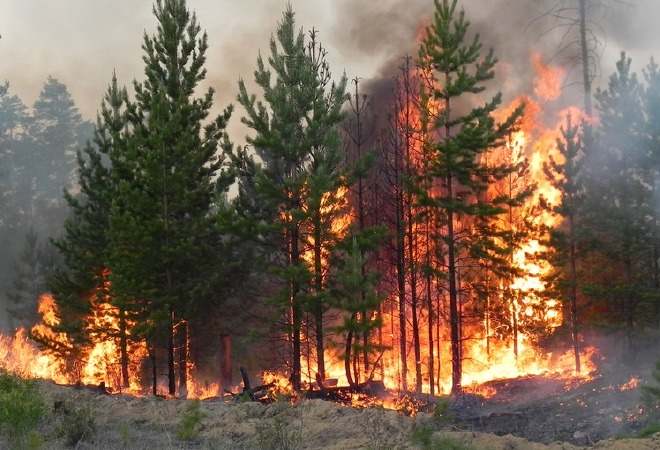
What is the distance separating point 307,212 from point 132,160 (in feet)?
20.3

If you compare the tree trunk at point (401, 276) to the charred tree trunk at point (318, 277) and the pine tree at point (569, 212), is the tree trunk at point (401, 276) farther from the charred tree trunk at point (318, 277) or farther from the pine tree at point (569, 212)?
the pine tree at point (569, 212)

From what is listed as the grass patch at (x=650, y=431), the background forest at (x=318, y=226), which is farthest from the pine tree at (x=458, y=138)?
the grass patch at (x=650, y=431)

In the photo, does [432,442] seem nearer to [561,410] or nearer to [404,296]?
[561,410]

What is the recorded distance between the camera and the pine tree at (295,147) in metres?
23.2

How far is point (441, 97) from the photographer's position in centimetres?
2578

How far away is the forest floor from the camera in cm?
1142

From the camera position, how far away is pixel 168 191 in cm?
Answer: 2345

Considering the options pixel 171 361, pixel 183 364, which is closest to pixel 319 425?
pixel 171 361

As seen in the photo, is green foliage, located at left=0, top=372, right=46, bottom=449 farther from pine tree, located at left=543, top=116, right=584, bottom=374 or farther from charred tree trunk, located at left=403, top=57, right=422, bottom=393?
pine tree, located at left=543, top=116, right=584, bottom=374

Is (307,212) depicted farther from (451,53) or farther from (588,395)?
(588,395)

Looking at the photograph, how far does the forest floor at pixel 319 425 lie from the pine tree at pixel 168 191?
211 inches

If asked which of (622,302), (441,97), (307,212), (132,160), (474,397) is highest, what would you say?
(441,97)

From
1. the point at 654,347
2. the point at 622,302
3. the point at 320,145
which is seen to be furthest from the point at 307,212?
the point at 654,347

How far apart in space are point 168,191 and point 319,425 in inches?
467
